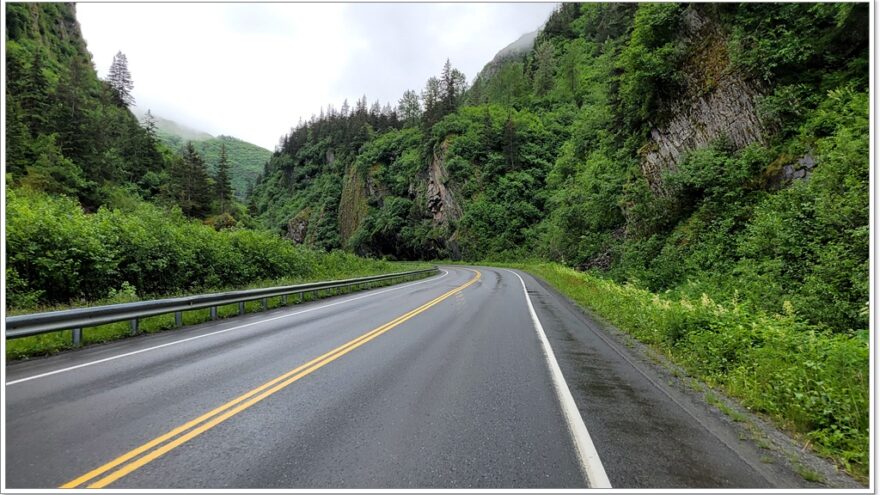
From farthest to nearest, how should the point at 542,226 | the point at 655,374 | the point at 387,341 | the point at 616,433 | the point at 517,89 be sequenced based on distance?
1. the point at 517,89
2. the point at 542,226
3. the point at 387,341
4. the point at 655,374
5. the point at 616,433

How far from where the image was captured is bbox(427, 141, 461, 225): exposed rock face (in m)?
64.0

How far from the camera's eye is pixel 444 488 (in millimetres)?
3031

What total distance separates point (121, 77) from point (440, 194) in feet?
258

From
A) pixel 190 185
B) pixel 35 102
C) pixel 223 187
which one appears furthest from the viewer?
pixel 223 187

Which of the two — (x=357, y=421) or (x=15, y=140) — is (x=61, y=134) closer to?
(x=15, y=140)

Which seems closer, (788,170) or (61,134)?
(788,170)

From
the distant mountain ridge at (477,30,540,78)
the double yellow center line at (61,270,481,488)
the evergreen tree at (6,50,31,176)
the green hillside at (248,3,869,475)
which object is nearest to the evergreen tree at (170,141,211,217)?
the evergreen tree at (6,50,31,176)

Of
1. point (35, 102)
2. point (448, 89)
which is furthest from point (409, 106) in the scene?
point (35, 102)

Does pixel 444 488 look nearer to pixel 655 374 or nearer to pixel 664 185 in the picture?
pixel 655 374

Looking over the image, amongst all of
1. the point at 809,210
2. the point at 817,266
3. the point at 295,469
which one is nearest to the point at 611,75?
the point at 809,210

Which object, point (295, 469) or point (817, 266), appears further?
point (817, 266)

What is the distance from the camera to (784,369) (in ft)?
15.7

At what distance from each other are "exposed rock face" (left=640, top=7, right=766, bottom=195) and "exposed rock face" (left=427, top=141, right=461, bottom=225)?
43.0 m

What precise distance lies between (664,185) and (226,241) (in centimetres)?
1986
